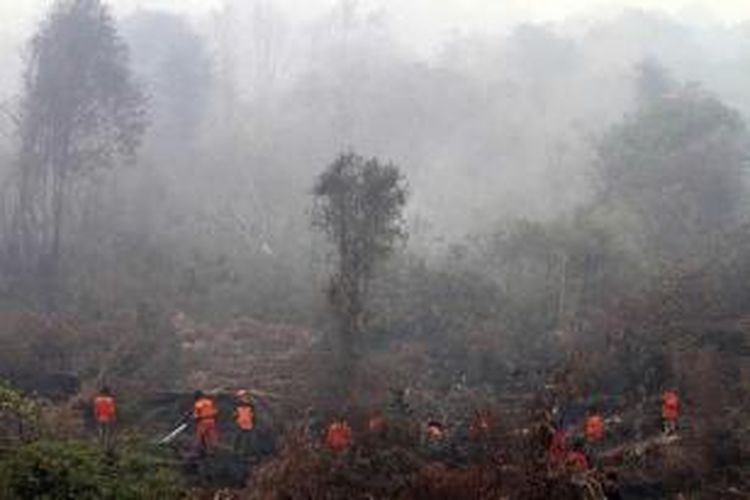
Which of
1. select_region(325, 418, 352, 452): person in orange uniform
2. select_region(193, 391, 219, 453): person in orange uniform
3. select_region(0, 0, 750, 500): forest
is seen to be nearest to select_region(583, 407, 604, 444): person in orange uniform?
select_region(0, 0, 750, 500): forest

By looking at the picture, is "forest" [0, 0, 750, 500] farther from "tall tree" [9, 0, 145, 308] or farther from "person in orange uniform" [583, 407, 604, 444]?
"person in orange uniform" [583, 407, 604, 444]

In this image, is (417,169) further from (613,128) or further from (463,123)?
(613,128)

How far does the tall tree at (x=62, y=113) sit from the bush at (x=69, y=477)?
2502 centimetres

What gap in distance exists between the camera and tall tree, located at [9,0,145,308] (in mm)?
34938

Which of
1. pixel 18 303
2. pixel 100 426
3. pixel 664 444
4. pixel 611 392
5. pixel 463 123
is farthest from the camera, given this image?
pixel 463 123

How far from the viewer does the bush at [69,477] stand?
8.56m

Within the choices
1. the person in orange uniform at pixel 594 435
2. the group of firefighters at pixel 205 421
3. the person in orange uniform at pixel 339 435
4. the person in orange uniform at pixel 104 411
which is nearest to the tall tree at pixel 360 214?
the group of firefighters at pixel 205 421

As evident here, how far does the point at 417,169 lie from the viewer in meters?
53.5

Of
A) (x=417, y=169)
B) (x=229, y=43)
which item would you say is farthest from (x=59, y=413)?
(x=229, y=43)

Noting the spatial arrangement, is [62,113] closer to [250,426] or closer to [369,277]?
[369,277]

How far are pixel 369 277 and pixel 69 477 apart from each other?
1811 centimetres

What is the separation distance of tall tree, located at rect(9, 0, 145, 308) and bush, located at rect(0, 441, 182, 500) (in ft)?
82.1

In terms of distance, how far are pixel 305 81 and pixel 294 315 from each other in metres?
30.4

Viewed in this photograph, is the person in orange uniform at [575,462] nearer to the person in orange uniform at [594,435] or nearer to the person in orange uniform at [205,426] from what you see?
the person in orange uniform at [594,435]
